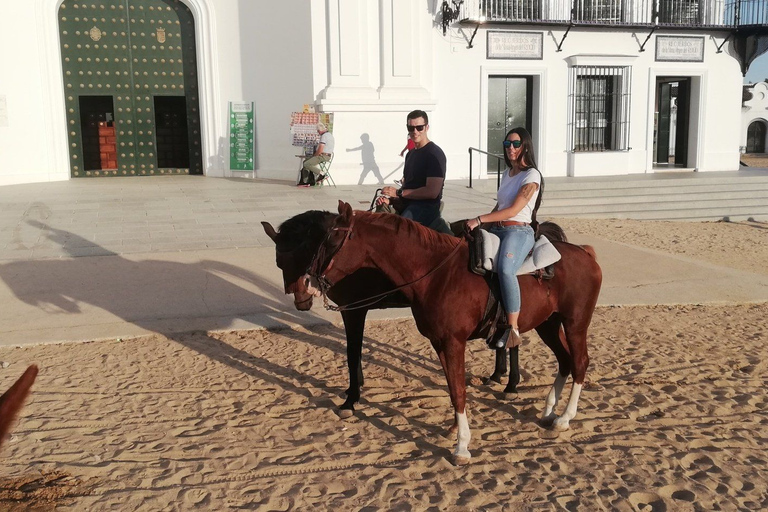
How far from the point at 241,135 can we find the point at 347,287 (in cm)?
1287

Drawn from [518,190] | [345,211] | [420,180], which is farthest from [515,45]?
[345,211]

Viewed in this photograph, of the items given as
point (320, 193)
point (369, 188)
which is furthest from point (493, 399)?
point (369, 188)

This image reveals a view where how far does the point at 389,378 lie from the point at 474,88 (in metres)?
12.7

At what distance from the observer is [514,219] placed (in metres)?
3.98

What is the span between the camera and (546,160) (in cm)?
1722

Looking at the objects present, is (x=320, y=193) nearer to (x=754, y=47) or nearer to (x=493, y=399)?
(x=493, y=399)

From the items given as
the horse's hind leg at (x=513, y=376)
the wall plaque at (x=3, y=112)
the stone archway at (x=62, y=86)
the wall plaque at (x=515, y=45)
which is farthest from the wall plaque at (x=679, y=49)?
the wall plaque at (x=3, y=112)

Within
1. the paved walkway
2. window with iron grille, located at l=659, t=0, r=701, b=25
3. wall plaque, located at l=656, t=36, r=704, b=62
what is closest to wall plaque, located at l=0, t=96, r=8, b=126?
the paved walkway

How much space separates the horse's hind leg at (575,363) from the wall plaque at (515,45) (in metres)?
13.5

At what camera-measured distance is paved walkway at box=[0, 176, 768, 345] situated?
6.35m

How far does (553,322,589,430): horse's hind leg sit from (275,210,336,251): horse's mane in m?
1.61

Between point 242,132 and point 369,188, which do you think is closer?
point 369,188

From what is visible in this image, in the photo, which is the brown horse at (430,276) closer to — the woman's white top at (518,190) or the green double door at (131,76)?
the woman's white top at (518,190)

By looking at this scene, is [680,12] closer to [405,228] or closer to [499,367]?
[499,367]
